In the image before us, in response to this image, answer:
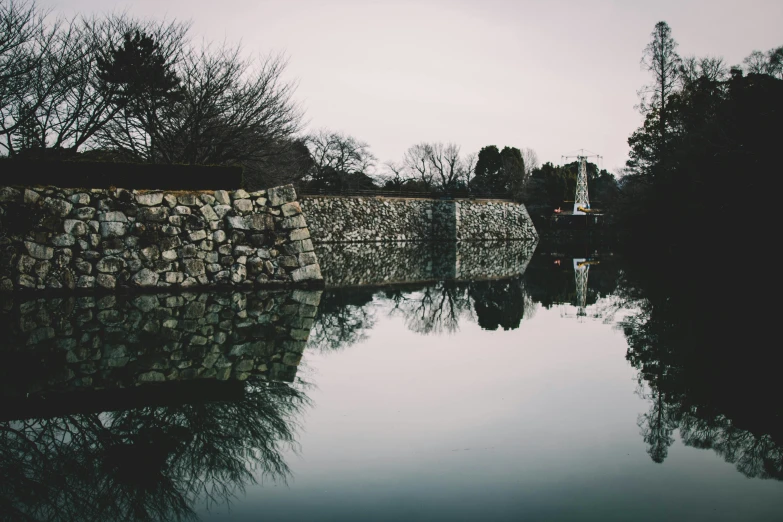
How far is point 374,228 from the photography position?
4303 cm

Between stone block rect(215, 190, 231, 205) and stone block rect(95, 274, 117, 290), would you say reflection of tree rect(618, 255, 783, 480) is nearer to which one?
stone block rect(215, 190, 231, 205)

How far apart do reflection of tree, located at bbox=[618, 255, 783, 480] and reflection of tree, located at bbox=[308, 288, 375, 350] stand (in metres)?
3.47

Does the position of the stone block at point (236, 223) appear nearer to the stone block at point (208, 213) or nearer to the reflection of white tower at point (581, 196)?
the stone block at point (208, 213)

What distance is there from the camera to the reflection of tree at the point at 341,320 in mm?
7476

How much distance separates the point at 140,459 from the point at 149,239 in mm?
9703

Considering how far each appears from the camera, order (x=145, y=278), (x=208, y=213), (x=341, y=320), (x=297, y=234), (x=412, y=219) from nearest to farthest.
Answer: (x=341, y=320), (x=145, y=278), (x=208, y=213), (x=297, y=234), (x=412, y=219)

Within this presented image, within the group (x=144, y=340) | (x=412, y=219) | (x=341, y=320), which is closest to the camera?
(x=144, y=340)

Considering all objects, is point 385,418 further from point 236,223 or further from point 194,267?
point 236,223

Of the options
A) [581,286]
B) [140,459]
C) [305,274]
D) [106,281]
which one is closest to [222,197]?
[305,274]

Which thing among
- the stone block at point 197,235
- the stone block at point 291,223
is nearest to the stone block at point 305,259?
the stone block at point 291,223

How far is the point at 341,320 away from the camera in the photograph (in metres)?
9.16

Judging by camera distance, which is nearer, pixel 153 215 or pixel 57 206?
pixel 57 206

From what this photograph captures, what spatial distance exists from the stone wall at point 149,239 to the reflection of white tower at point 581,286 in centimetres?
594

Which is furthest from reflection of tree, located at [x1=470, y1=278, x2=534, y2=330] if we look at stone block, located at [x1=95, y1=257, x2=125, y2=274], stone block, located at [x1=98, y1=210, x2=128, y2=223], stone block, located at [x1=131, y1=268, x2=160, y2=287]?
stone block, located at [x1=98, y1=210, x2=128, y2=223]
